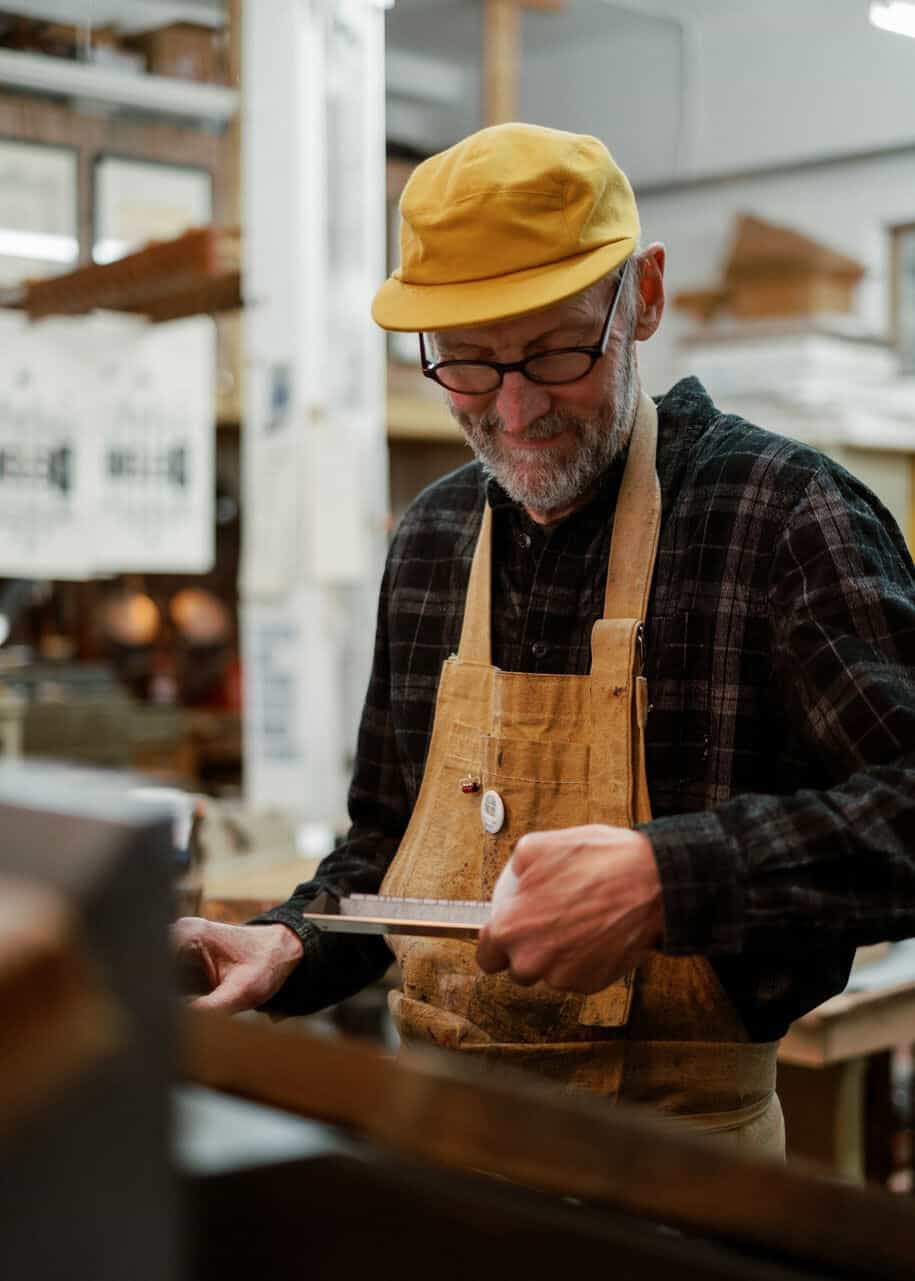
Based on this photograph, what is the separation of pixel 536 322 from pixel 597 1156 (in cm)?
115

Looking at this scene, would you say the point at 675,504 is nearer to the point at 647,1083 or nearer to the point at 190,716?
the point at 647,1083

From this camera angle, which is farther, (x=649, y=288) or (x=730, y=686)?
(x=649, y=288)

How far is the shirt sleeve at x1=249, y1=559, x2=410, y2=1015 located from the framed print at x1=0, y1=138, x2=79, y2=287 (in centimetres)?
357

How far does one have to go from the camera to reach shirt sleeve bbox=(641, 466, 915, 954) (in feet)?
4.74

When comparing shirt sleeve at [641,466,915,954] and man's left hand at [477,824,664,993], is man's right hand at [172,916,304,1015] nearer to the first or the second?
Answer: man's left hand at [477,824,664,993]

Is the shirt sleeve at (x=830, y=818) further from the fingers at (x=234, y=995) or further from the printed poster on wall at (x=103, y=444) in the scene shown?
the printed poster on wall at (x=103, y=444)

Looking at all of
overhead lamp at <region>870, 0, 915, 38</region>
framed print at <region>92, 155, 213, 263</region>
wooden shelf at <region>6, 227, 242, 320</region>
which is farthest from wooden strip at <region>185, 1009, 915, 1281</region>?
framed print at <region>92, 155, 213, 263</region>

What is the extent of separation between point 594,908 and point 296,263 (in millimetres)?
3318

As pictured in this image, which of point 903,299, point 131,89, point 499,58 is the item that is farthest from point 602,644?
point 499,58

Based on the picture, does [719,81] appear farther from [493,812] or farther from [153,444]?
[493,812]

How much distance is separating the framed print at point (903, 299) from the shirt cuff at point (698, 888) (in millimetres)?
3870

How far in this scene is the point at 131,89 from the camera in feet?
18.8

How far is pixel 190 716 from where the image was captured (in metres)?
9.38

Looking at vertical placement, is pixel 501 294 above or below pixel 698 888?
above
